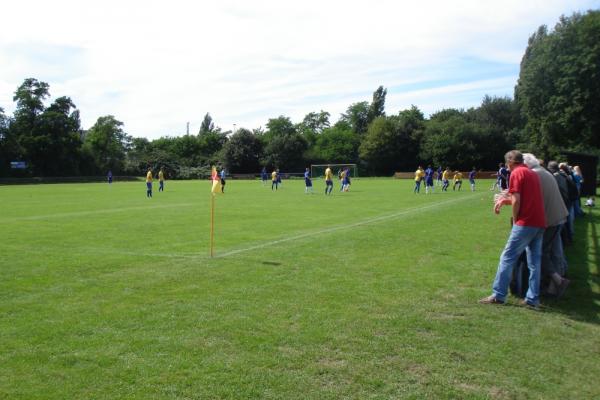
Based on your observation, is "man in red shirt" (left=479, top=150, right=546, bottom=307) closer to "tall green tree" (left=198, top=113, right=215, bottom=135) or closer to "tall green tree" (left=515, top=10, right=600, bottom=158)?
"tall green tree" (left=515, top=10, right=600, bottom=158)

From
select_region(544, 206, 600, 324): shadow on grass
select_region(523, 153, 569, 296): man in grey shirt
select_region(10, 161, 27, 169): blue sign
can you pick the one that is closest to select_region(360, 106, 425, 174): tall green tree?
select_region(10, 161, 27, 169): blue sign

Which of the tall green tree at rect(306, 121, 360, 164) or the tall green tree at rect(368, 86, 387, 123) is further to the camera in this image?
the tall green tree at rect(368, 86, 387, 123)

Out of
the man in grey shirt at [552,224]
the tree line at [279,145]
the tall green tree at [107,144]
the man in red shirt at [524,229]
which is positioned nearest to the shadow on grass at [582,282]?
the man in grey shirt at [552,224]

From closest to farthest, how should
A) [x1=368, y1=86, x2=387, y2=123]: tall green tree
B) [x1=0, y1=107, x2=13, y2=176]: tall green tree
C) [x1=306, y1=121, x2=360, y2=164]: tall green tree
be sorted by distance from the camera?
1. [x1=0, y1=107, x2=13, y2=176]: tall green tree
2. [x1=306, y1=121, x2=360, y2=164]: tall green tree
3. [x1=368, y1=86, x2=387, y2=123]: tall green tree

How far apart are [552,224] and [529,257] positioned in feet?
2.02

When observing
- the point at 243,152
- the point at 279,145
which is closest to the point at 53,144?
the point at 243,152

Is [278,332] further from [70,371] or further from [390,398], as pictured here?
[70,371]

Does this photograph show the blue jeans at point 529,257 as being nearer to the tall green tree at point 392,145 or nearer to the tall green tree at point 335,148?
the tall green tree at point 392,145

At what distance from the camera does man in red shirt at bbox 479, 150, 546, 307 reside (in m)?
7.03

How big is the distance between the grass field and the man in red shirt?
0.31m

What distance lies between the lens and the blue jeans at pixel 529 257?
23.2ft

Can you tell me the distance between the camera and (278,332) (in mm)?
5840

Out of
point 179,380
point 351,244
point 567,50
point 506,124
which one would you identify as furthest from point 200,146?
point 179,380

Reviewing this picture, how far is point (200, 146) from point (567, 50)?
82.6m
